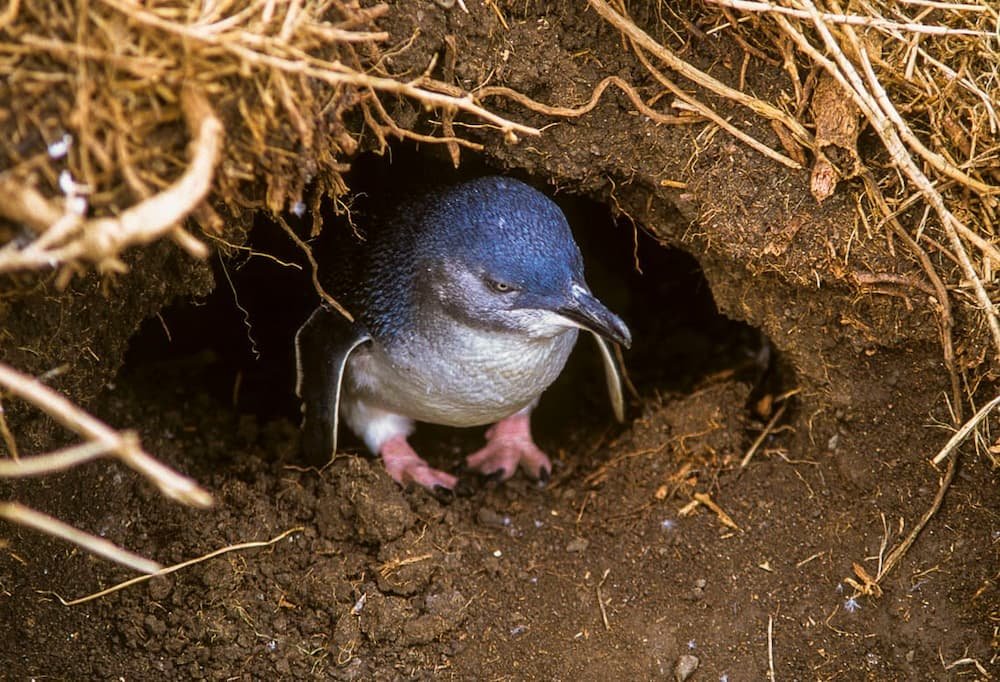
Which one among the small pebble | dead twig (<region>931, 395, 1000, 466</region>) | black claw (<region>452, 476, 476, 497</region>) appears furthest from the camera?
black claw (<region>452, 476, 476, 497</region>)

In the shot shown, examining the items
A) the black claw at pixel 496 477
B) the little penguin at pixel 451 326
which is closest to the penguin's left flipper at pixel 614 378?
the little penguin at pixel 451 326

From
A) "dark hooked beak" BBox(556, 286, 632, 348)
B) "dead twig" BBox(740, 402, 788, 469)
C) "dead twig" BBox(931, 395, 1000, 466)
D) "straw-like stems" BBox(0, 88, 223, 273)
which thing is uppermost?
"straw-like stems" BBox(0, 88, 223, 273)

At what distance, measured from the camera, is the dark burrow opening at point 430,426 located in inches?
193

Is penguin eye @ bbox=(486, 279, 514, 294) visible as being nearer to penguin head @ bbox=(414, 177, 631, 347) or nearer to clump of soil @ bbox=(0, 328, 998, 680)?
penguin head @ bbox=(414, 177, 631, 347)


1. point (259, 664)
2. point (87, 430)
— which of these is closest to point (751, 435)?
point (259, 664)

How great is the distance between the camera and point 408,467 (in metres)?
4.81

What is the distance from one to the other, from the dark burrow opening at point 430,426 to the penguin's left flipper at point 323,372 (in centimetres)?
37

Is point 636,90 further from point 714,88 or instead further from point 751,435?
point 751,435

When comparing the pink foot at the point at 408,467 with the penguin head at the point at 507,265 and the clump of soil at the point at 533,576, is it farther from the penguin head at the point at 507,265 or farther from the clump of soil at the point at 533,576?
the penguin head at the point at 507,265

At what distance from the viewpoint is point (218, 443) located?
189 inches

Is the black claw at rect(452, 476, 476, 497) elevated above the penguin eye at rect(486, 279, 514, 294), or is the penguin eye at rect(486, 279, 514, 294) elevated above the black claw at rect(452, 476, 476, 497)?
the penguin eye at rect(486, 279, 514, 294)

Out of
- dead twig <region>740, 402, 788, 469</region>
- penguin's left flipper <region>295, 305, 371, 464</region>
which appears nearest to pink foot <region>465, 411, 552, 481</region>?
penguin's left flipper <region>295, 305, 371, 464</region>

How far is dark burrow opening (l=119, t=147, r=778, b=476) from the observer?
4891 millimetres

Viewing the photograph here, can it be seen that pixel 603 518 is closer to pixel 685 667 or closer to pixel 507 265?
pixel 685 667
